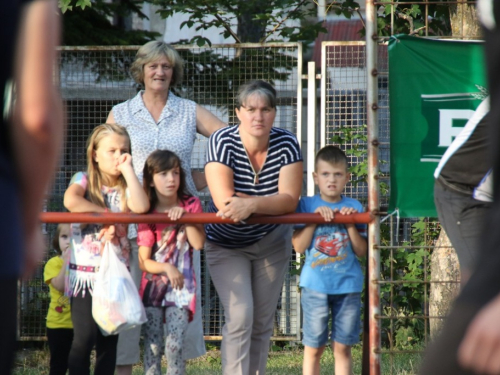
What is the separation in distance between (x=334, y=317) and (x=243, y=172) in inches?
43.7

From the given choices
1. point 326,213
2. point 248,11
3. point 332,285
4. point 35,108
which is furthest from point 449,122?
point 248,11

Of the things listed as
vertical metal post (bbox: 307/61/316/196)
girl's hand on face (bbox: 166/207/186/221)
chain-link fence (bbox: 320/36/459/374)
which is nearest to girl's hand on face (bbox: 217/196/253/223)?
girl's hand on face (bbox: 166/207/186/221)

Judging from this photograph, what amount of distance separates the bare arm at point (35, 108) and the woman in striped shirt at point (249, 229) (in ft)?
10.3

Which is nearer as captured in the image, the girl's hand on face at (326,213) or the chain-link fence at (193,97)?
the girl's hand on face at (326,213)

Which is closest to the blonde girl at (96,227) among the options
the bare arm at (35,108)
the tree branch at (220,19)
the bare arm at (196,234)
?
the bare arm at (196,234)

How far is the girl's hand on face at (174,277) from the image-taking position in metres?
4.92

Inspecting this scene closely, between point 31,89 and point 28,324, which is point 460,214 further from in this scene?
point 28,324

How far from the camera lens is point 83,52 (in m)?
7.34

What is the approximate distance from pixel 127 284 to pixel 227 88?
2.91 metres

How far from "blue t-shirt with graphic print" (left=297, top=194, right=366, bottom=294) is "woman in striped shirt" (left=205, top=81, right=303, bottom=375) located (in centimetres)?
21

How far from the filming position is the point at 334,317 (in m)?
5.23

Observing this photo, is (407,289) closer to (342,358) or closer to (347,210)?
(342,358)

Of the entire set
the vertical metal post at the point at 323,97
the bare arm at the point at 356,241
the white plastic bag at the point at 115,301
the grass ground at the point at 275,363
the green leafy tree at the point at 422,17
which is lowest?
the grass ground at the point at 275,363

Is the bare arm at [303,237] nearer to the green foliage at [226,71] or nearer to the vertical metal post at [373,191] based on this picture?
the vertical metal post at [373,191]
